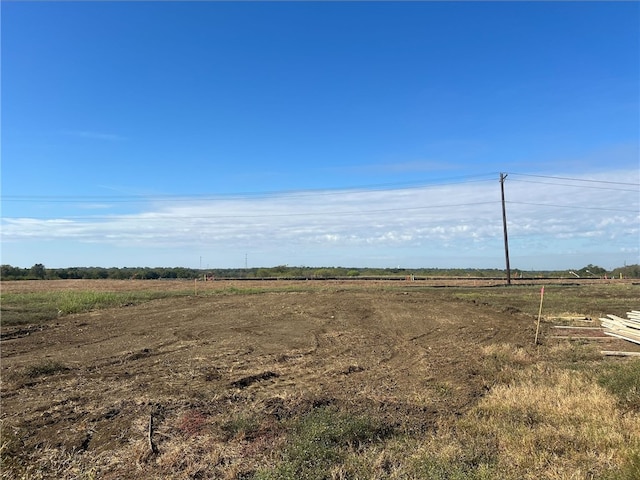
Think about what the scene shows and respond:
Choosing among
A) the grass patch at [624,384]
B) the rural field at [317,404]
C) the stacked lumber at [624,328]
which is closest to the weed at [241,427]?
the rural field at [317,404]

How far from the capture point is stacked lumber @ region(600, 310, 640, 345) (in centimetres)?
1351

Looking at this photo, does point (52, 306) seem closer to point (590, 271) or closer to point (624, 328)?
point (624, 328)

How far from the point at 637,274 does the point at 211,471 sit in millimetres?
93607

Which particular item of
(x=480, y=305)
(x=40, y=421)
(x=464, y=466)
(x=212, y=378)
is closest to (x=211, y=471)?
(x=464, y=466)

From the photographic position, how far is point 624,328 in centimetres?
1438

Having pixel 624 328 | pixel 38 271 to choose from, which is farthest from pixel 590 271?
pixel 38 271

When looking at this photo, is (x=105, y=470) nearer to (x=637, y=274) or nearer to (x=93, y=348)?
(x=93, y=348)

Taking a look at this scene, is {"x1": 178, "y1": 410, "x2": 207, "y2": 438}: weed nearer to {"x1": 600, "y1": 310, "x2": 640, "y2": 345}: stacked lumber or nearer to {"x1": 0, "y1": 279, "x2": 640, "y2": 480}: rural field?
{"x1": 0, "y1": 279, "x2": 640, "y2": 480}: rural field

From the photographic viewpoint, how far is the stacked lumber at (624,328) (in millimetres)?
13506

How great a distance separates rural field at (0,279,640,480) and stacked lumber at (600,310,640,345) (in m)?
0.33

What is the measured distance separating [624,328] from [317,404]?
11.7 m

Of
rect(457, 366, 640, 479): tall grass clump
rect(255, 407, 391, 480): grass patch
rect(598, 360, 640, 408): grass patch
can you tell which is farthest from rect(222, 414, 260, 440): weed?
rect(598, 360, 640, 408): grass patch

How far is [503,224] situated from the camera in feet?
154

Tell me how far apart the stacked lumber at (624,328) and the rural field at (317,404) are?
33cm
